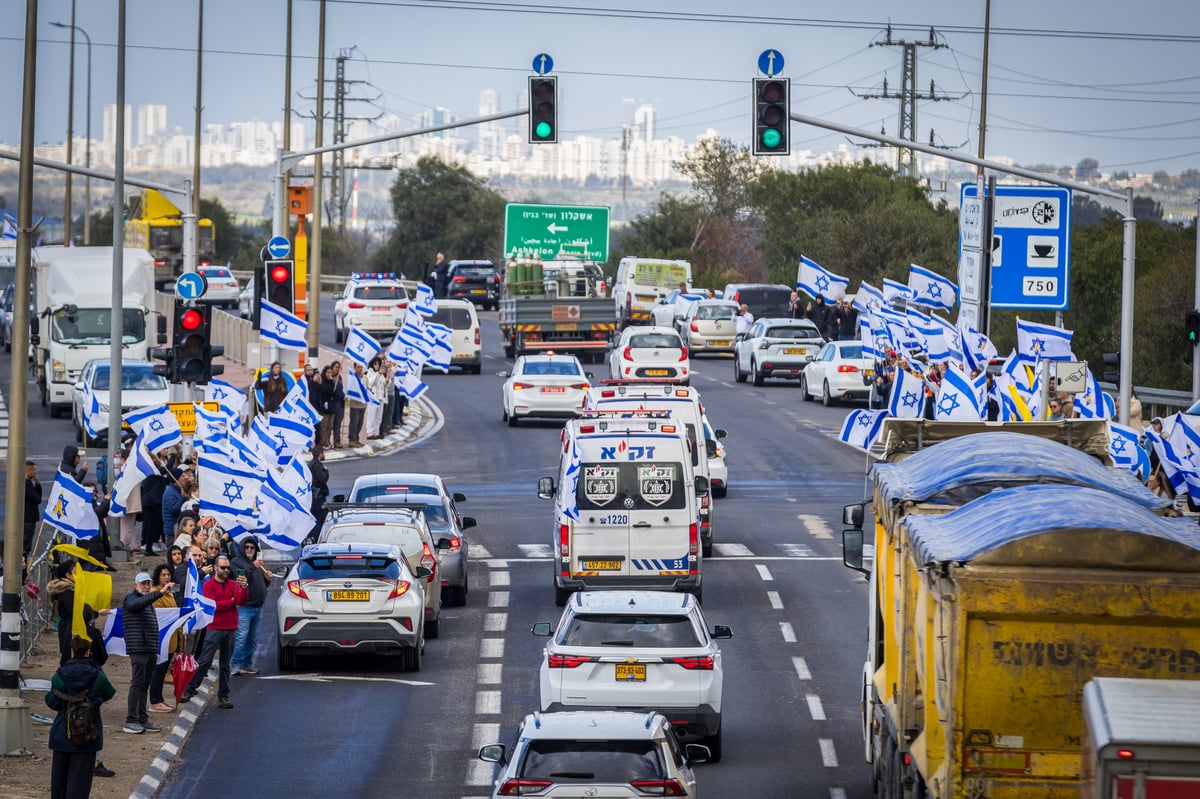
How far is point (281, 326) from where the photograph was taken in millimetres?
30953

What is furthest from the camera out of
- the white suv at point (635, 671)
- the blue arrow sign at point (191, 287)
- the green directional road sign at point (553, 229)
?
the green directional road sign at point (553, 229)

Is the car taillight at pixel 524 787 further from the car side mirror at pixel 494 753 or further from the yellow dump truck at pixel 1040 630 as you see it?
the yellow dump truck at pixel 1040 630

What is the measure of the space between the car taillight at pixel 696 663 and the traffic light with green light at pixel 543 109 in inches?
452

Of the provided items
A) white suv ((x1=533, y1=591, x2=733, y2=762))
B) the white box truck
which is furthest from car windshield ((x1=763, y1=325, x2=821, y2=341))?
white suv ((x1=533, y1=591, x2=733, y2=762))

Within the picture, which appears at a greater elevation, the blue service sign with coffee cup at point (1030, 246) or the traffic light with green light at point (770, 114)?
the traffic light with green light at point (770, 114)

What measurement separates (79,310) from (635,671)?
3127cm

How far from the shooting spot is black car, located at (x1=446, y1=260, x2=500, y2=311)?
75.2m

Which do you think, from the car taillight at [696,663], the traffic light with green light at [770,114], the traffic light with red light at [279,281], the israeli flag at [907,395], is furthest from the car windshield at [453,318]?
the car taillight at [696,663]

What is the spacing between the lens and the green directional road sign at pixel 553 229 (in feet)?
230

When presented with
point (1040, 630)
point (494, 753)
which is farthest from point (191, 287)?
point (1040, 630)

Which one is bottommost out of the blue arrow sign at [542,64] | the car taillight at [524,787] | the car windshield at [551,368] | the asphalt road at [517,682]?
the asphalt road at [517,682]

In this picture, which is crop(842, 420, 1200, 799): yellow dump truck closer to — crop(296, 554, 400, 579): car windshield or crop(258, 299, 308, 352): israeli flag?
crop(296, 554, 400, 579): car windshield

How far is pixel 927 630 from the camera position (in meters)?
12.1

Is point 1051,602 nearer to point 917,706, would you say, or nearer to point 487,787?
point 917,706
